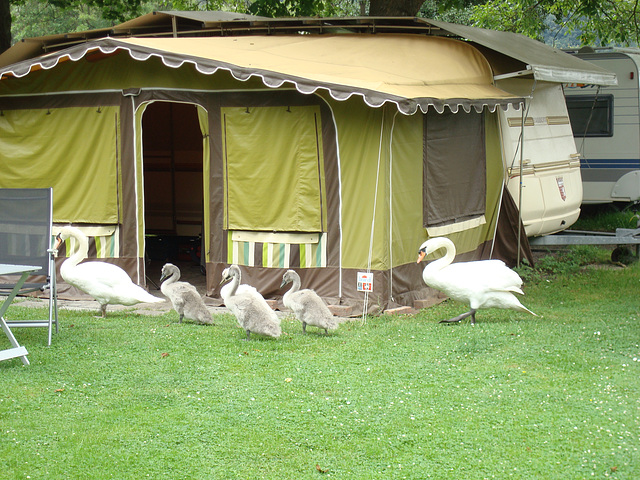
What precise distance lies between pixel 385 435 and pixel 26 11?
33733mm

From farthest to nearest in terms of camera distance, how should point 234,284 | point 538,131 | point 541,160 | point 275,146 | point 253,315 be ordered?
point 538,131 < point 541,160 < point 275,146 < point 234,284 < point 253,315

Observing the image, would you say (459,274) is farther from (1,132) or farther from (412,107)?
(1,132)

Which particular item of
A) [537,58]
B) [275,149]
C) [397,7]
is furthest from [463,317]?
[397,7]

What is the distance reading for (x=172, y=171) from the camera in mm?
14844

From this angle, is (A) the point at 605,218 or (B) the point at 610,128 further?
(A) the point at 605,218

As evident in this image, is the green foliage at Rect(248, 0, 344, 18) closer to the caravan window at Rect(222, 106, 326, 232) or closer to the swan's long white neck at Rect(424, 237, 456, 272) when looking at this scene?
the caravan window at Rect(222, 106, 326, 232)

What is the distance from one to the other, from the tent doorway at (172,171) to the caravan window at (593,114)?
733 centimetres

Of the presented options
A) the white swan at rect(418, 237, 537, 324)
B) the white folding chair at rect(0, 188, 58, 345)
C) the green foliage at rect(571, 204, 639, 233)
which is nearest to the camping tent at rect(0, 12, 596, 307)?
the white swan at rect(418, 237, 537, 324)

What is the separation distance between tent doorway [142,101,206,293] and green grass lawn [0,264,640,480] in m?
6.23

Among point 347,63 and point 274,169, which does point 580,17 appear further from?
point 274,169

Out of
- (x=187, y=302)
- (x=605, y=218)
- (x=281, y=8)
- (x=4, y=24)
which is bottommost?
(x=605, y=218)

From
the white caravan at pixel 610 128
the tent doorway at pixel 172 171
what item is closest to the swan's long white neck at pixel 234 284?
the tent doorway at pixel 172 171

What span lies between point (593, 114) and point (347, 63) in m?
7.90

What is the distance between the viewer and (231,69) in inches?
332
